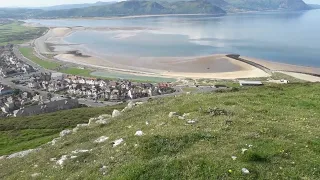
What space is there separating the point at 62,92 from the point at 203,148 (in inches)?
4487

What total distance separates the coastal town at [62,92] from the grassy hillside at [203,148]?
250ft

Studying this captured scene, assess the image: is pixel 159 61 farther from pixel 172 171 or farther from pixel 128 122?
pixel 172 171

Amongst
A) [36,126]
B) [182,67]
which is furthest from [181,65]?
[36,126]

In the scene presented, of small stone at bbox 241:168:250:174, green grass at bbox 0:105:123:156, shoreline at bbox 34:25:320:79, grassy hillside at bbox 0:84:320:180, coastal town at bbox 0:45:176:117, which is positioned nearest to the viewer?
small stone at bbox 241:168:250:174

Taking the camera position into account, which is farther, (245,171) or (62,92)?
(62,92)

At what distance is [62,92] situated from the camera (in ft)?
407

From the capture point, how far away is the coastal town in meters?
101

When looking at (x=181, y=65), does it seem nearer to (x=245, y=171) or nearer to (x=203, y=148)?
(x=203, y=148)

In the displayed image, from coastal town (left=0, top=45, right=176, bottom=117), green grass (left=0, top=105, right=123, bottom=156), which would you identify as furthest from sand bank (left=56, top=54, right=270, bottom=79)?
green grass (left=0, top=105, right=123, bottom=156)

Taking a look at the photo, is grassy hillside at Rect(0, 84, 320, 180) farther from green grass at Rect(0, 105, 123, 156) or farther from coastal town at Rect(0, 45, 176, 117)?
coastal town at Rect(0, 45, 176, 117)

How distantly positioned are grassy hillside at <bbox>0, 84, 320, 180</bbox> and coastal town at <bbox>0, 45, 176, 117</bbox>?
250 ft

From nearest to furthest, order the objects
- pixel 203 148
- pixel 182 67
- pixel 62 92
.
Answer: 1. pixel 203 148
2. pixel 62 92
3. pixel 182 67

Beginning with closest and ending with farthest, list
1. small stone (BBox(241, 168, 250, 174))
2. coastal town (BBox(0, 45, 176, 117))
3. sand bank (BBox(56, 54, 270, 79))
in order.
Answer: small stone (BBox(241, 168, 250, 174)) → coastal town (BBox(0, 45, 176, 117)) → sand bank (BBox(56, 54, 270, 79))

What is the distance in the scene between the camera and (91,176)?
1667 cm
